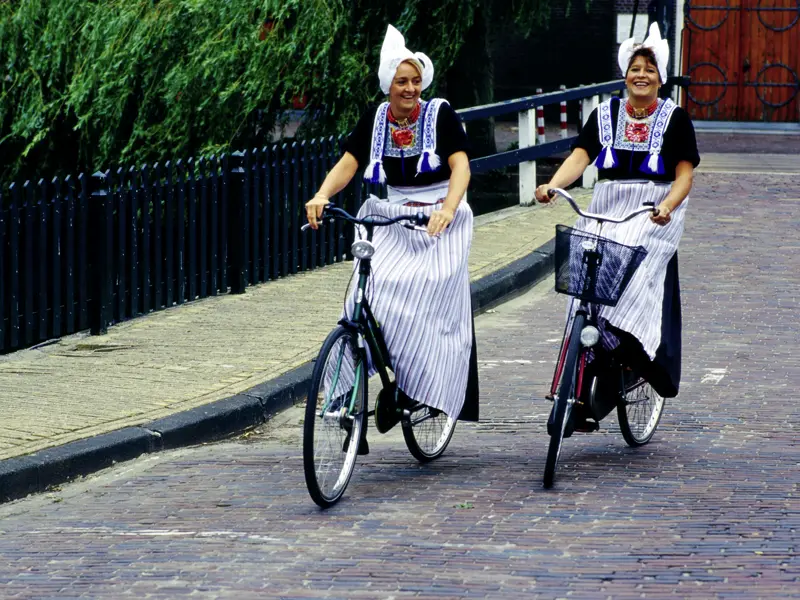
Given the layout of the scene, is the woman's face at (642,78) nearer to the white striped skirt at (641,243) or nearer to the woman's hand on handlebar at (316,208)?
the white striped skirt at (641,243)

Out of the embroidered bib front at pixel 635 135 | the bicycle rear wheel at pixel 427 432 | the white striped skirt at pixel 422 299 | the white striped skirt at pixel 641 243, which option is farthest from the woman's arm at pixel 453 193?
the bicycle rear wheel at pixel 427 432

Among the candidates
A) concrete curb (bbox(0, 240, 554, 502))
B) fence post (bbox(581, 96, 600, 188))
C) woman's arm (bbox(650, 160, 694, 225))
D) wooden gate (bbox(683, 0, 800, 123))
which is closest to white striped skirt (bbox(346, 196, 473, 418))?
woman's arm (bbox(650, 160, 694, 225))

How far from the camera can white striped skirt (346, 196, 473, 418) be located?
6070mm

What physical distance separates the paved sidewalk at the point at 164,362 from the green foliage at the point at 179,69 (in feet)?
11.6

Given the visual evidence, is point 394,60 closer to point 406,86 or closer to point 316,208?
point 406,86

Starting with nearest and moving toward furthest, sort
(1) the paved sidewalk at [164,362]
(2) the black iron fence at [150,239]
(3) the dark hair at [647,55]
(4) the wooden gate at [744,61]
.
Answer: (3) the dark hair at [647,55] < (1) the paved sidewalk at [164,362] < (2) the black iron fence at [150,239] < (4) the wooden gate at [744,61]

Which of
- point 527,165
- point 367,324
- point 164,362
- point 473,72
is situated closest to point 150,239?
point 164,362

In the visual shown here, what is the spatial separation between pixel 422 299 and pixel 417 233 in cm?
27

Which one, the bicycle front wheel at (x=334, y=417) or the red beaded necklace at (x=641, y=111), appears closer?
the bicycle front wheel at (x=334, y=417)

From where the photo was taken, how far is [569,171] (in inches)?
252

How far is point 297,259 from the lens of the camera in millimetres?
11539

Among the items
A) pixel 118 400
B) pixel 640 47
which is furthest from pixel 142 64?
pixel 640 47

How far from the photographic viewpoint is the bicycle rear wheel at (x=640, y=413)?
666cm

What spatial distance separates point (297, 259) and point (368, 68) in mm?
3857
